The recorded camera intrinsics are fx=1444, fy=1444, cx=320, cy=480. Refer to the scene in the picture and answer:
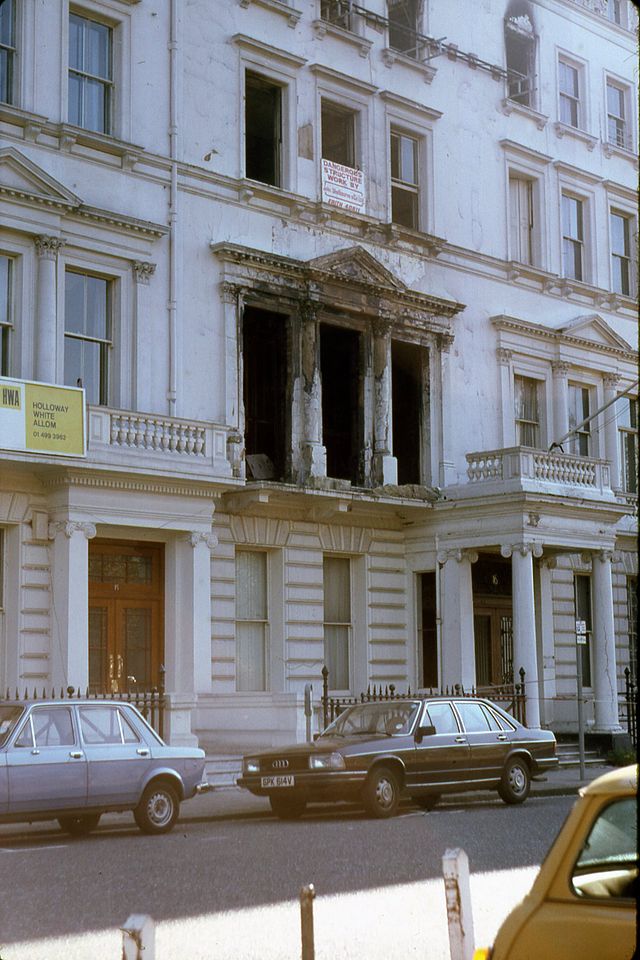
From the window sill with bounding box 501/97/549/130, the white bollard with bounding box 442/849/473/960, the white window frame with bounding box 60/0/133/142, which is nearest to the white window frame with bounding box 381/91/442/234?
the window sill with bounding box 501/97/549/130

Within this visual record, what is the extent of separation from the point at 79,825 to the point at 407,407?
49.9 feet

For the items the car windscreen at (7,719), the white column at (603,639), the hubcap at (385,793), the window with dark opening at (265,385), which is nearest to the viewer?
the car windscreen at (7,719)

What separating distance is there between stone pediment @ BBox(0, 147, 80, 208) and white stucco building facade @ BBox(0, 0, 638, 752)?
0.06m

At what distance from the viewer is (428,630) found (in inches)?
1141

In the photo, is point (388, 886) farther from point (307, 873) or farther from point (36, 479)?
point (36, 479)

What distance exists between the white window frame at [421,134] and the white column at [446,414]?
2.45 meters

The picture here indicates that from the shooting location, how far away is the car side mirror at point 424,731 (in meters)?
18.1

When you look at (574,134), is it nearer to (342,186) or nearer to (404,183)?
(404,183)

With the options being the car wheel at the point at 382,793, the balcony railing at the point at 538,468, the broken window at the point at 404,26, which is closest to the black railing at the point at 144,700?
the car wheel at the point at 382,793

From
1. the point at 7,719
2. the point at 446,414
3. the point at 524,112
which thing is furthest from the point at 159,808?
the point at 524,112

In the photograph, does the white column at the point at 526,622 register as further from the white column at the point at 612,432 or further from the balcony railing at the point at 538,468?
the white column at the point at 612,432

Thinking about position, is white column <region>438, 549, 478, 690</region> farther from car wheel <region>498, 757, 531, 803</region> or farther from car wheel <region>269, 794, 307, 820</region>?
car wheel <region>269, 794, 307, 820</region>

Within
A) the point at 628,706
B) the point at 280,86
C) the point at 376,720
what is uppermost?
the point at 280,86

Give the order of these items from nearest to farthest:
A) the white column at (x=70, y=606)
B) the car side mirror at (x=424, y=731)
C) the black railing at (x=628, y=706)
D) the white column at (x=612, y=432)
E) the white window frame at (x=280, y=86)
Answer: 1. the car side mirror at (x=424, y=731)
2. the white column at (x=70, y=606)
3. the white window frame at (x=280, y=86)
4. the black railing at (x=628, y=706)
5. the white column at (x=612, y=432)
